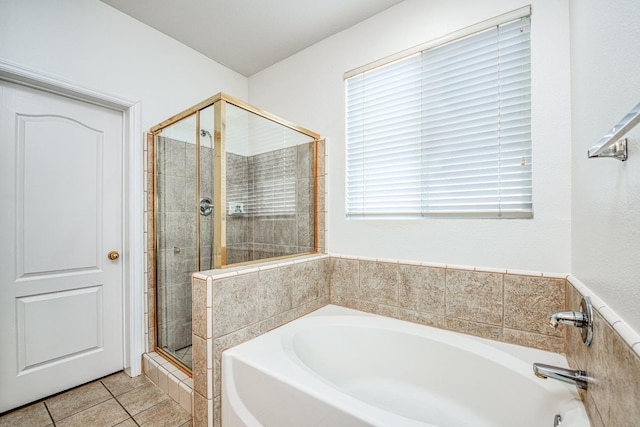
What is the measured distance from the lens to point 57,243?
1695mm

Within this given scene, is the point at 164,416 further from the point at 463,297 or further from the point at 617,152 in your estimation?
the point at 617,152

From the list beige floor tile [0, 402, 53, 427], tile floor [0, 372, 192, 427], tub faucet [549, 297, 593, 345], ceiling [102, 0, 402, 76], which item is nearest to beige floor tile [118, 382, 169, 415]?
tile floor [0, 372, 192, 427]

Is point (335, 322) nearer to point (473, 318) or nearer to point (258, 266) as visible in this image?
point (258, 266)

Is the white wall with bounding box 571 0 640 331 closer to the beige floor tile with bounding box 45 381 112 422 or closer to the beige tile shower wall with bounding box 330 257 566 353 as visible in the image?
the beige tile shower wall with bounding box 330 257 566 353

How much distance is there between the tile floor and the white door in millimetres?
90

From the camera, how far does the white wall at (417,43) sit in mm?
1299

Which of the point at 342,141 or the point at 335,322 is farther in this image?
the point at 342,141

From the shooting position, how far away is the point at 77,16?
66.6 inches

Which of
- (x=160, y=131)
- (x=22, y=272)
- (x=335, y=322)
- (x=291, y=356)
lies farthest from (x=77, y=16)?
(x=335, y=322)

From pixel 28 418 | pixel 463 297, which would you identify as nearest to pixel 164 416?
pixel 28 418

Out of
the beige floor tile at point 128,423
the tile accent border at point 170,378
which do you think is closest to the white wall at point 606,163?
the tile accent border at point 170,378

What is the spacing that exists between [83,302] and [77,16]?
1.84 metres

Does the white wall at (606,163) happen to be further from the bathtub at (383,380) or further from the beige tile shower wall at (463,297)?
the bathtub at (383,380)

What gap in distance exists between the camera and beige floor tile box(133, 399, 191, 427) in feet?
4.74
